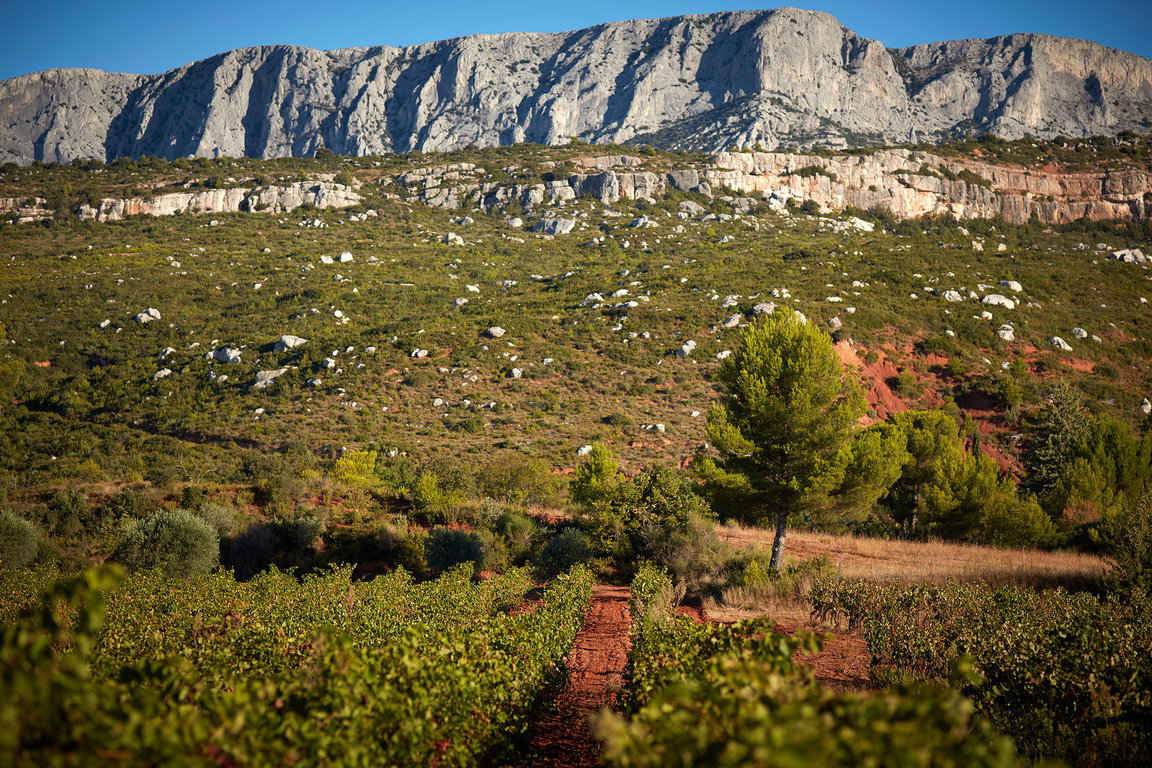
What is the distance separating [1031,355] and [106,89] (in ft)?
675

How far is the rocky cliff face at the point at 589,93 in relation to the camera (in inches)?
5167

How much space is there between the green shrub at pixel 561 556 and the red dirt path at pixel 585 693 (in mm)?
3259

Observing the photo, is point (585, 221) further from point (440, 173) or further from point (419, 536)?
point (419, 536)

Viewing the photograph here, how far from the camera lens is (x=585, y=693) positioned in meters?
7.95

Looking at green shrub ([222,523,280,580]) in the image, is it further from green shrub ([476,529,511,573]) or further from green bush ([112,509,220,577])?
green shrub ([476,529,511,573])

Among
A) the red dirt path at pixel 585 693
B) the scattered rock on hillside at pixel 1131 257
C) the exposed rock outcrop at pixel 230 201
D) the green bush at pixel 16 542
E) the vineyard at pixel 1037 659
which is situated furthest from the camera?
the exposed rock outcrop at pixel 230 201

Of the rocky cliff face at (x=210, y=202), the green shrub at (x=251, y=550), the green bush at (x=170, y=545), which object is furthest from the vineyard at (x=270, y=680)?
the rocky cliff face at (x=210, y=202)

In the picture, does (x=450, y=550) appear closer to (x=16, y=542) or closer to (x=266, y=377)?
(x=16, y=542)

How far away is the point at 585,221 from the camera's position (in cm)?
6831

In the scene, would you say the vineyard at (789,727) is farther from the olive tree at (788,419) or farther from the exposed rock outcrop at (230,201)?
the exposed rock outcrop at (230,201)

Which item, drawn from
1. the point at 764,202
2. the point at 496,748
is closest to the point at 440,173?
the point at 764,202

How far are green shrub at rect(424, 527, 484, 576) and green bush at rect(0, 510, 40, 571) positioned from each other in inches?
380

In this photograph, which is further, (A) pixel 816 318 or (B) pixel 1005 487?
(A) pixel 816 318

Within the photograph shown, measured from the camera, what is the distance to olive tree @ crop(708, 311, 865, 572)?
14.4 meters
